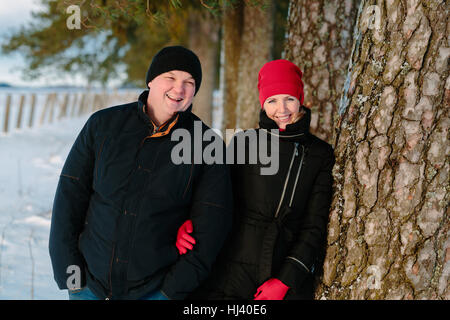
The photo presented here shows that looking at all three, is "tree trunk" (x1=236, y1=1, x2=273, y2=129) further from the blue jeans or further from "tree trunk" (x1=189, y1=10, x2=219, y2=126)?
"tree trunk" (x1=189, y1=10, x2=219, y2=126)

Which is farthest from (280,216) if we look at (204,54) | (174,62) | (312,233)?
(204,54)

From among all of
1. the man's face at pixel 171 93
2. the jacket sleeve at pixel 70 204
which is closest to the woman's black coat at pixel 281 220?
the man's face at pixel 171 93

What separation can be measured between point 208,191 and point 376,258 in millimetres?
887

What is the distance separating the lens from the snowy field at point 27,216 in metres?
3.51

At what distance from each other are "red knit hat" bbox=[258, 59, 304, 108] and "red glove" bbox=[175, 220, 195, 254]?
81cm

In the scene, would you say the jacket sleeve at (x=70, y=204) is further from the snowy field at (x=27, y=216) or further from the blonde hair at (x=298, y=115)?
the snowy field at (x=27, y=216)

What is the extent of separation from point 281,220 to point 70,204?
3.58 ft

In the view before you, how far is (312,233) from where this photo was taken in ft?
6.58

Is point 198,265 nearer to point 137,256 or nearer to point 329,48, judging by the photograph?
point 137,256

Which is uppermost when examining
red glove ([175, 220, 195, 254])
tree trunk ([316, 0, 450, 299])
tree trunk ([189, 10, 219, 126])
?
tree trunk ([189, 10, 219, 126])

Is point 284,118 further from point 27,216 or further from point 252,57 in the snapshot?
point 27,216

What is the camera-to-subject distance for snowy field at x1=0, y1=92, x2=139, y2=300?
351cm

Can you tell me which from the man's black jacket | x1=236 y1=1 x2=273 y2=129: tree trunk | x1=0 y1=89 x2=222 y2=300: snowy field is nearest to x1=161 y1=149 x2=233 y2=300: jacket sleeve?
the man's black jacket

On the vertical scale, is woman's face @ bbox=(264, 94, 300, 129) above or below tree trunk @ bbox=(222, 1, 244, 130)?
below
